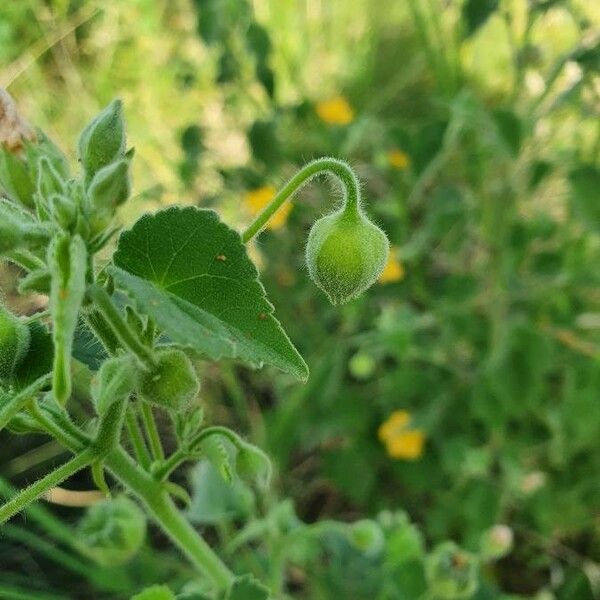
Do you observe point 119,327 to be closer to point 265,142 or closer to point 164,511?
point 164,511

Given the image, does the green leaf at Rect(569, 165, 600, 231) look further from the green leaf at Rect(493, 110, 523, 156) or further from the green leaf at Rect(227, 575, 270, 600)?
the green leaf at Rect(227, 575, 270, 600)

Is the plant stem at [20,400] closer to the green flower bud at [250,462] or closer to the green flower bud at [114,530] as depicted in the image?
the green flower bud at [250,462]

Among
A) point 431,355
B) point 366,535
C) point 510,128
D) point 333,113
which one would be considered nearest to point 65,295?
point 366,535

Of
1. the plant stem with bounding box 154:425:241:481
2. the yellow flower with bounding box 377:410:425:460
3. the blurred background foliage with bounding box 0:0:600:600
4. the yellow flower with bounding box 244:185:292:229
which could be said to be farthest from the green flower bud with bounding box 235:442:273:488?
the yellow flower with bounding box 244:185:292:229

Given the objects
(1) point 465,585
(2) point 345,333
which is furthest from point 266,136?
(1) point 465,585

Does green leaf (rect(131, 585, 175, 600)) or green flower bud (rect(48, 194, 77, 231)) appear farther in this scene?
green leaf (rect(131, 585, 175, 600))
